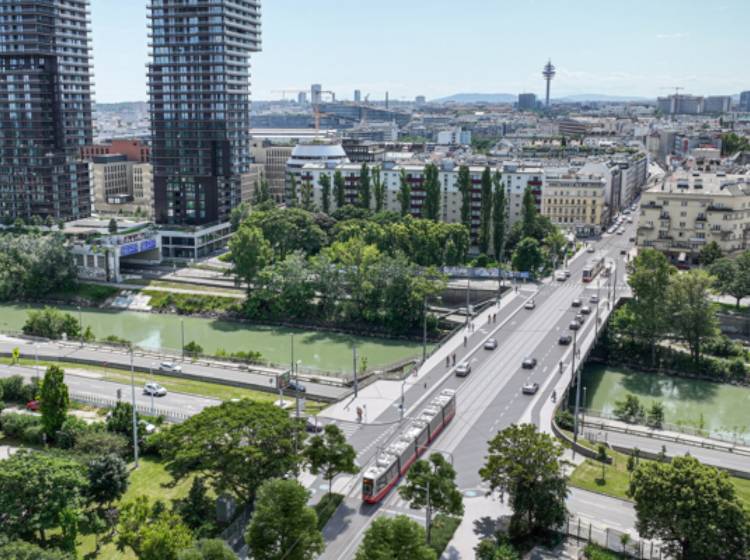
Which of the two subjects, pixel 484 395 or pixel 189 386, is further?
pixel 189 386

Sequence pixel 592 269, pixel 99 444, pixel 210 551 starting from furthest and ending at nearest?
pixel 592 269 → pixel 99 444 → pixel 210 551

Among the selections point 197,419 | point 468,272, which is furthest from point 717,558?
point 468,272

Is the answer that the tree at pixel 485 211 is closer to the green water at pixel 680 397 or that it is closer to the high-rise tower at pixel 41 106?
the green water at pixel 680 397

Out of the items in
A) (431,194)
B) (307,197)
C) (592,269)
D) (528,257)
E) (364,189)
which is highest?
(364,189)

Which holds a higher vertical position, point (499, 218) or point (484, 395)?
point (499, 218)

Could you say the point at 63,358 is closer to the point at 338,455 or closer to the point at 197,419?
the point at 197,419

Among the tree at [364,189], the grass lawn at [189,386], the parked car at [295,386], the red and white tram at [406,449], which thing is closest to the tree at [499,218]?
the tree at [364,189]

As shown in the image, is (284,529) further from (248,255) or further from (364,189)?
(364,189)

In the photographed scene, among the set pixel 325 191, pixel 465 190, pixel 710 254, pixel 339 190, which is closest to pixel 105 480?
pixel 465 190
